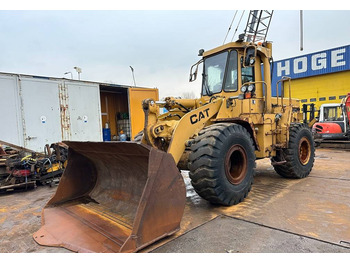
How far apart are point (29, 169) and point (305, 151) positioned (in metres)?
6.46

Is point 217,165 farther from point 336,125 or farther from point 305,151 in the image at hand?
point 336,125

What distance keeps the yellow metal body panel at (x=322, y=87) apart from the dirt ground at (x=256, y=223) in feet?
51.5

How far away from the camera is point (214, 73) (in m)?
5.31

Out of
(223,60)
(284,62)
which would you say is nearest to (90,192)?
(223,60)

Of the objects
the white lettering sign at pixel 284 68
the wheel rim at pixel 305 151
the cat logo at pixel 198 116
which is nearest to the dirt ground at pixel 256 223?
the wheel rim at pixel 305 151

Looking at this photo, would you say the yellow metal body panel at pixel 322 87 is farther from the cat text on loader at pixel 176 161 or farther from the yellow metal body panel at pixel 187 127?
the yellow metal body panel at pixel 187 127

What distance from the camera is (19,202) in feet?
15.9

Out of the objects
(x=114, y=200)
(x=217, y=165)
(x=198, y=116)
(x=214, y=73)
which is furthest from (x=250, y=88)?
(x=114, y=200)

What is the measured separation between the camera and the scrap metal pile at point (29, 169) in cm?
562

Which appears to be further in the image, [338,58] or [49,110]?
[338,58]

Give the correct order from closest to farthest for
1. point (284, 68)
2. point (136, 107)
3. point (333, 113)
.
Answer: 1. point (136, 107)
2. point (333, 113)
3. point (284, 68)

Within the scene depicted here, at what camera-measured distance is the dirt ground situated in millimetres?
2803

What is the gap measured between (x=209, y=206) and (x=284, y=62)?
2028 centimetres

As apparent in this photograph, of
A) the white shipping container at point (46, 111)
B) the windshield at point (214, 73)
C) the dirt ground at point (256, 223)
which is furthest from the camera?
the white shipping container at point (46, 111)
